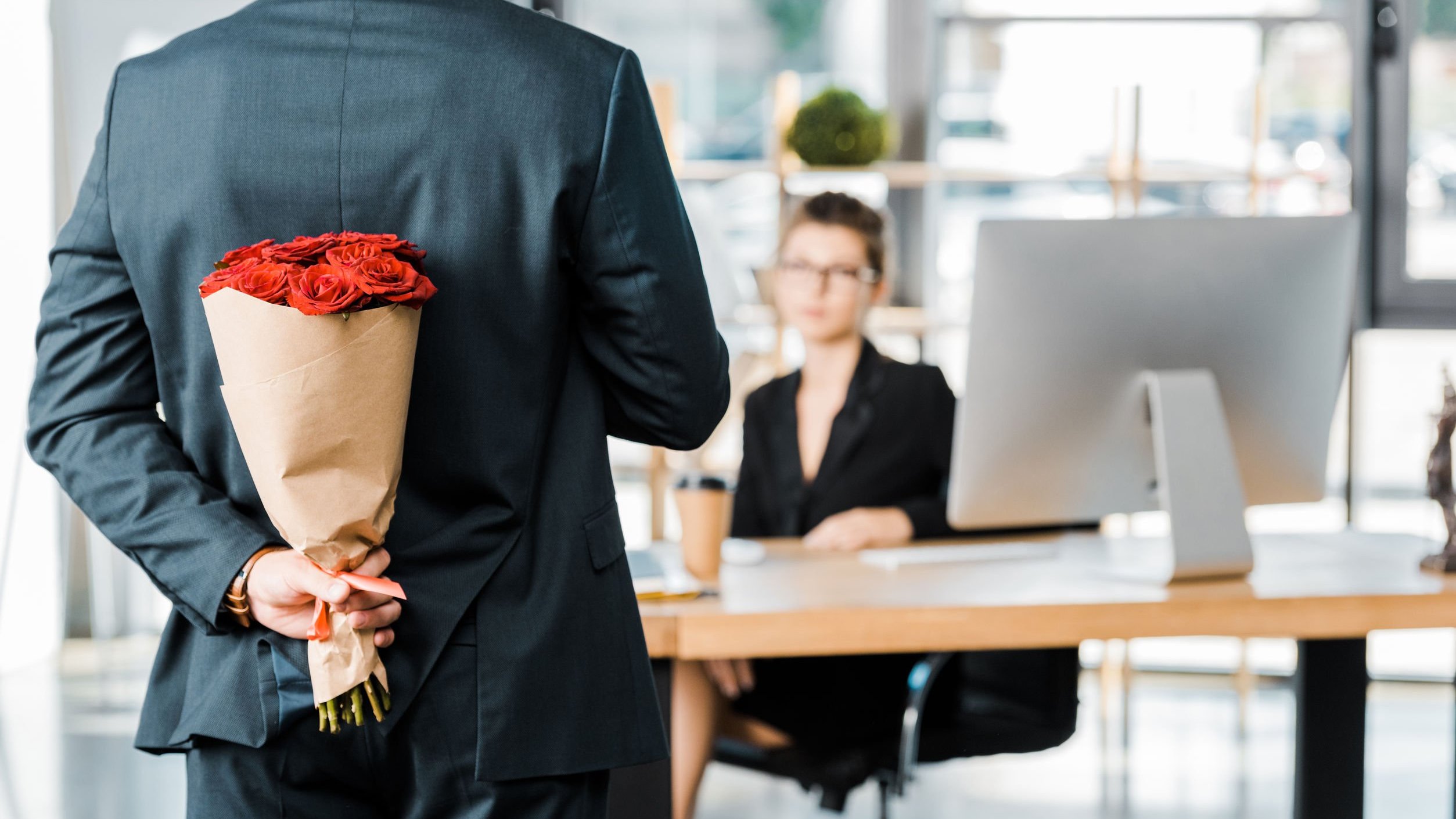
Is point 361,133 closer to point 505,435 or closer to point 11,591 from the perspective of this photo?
point 505,435

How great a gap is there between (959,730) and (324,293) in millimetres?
1557

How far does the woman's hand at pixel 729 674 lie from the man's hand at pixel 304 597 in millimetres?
1120

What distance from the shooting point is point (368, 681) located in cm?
110

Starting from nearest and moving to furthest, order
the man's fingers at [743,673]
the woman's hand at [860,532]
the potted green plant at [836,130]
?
the man's fingers at [743,673] → the woman's hand at [860,532] → the potted green plant at [836,130]

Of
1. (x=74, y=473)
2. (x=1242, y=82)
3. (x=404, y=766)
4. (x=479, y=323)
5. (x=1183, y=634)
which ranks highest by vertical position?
(x=1242, y=82)

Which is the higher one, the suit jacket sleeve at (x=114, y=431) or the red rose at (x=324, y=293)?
the red rose at (x=324, y=293)

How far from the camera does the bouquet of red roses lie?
0.99 m

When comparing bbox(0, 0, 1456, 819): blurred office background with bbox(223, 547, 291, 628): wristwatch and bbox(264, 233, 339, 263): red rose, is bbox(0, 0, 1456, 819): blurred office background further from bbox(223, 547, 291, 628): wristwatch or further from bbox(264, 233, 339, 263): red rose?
bbox(264, 233, 339, 263): red rose

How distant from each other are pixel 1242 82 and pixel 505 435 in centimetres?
375

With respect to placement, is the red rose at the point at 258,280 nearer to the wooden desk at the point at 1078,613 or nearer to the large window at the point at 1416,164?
the wooden desk at the point at 1078,613

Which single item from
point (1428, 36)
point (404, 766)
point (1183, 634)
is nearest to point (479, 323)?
point (404, 766)

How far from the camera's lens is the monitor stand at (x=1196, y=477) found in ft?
6.40

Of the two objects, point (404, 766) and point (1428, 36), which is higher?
point (1428, 36)

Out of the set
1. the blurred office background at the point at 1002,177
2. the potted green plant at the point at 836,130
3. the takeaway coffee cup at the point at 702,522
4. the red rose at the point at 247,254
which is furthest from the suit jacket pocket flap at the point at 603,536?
the potted green plant at the point at 836,130
